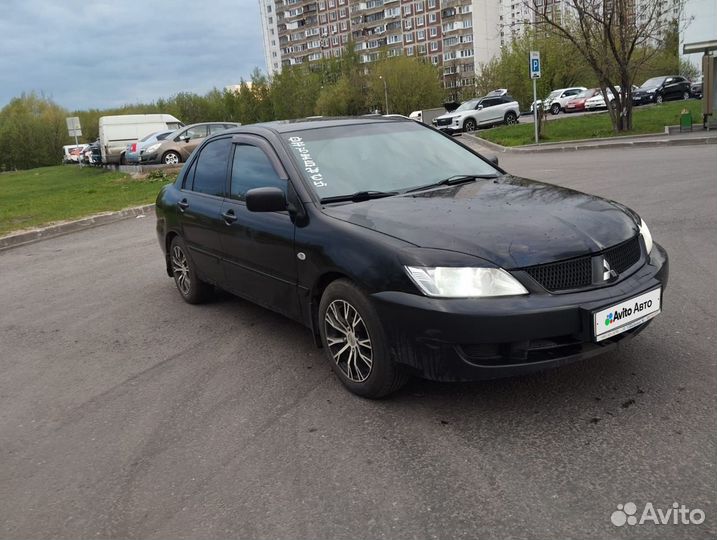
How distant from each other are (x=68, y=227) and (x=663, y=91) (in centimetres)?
3911

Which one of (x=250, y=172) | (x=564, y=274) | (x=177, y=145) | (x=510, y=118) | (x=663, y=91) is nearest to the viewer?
(x=564, y=274)

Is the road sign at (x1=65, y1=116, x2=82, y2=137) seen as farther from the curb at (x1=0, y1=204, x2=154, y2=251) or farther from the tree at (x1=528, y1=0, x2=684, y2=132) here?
the curb at (x1=0, y1=204, x2=154, y2=251)

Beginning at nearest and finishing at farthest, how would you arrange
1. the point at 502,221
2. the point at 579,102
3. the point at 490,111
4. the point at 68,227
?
1. the point at 502,221
2. the point at 68,227
3. the point at 490,111
4. the point at 579,102

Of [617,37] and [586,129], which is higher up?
[617,37]

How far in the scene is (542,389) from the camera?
381 centimetres

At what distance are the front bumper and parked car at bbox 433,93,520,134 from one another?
3506 centimetres

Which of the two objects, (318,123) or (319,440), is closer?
(319,440)

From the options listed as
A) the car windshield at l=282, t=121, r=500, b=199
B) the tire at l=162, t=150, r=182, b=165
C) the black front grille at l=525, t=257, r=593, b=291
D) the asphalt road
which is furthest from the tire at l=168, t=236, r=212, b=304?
the tire at l=162, t=150, r=182, b=165

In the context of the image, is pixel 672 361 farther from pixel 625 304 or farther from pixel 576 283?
pixel 576 283

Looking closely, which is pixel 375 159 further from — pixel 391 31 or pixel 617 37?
pixel 391 31

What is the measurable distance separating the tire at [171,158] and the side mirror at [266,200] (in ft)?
68.1

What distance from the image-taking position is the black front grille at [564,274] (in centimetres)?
331

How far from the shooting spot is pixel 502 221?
362cm

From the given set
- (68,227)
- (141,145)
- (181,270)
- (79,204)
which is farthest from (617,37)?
(181,270)
